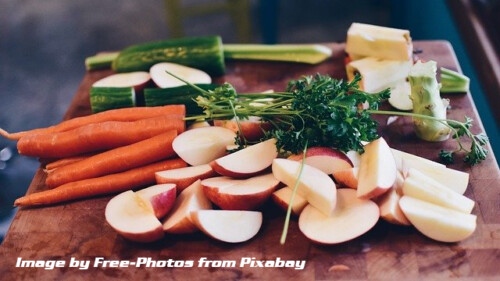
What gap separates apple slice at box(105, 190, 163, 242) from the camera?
1891mm

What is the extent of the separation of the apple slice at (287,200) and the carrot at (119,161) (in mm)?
484

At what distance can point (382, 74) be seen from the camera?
100 inches

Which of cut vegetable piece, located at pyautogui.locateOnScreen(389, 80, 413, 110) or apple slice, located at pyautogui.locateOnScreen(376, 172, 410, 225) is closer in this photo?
apple slice, located at pyautogui.locateOnScreen(376, 172, 410, 225)

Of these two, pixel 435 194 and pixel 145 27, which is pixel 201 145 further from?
pixel 145 27

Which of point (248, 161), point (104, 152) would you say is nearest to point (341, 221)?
point (248, 161)

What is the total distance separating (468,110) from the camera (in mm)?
2463

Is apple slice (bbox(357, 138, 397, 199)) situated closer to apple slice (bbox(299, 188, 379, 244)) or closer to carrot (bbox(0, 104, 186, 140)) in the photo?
apple slice (bbox(299, 188, 379, 244))

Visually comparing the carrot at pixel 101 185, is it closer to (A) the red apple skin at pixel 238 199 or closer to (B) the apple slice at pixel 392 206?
(A) the red apple skin at pixel 238 199

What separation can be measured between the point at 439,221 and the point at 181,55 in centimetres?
148

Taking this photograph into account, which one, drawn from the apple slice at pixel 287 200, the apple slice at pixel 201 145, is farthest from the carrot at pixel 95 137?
the apple slice at pixel 287 200

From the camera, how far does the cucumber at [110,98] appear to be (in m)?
2.55

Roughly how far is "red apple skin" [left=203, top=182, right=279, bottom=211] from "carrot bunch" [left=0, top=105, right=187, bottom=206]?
0.95 ft

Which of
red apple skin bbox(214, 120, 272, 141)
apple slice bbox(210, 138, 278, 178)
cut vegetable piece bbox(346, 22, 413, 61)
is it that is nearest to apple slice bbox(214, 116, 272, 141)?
red apple skin bbox(214, 120, 272, 141)

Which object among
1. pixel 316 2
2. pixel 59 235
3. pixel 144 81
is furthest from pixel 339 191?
pixel 316 2
